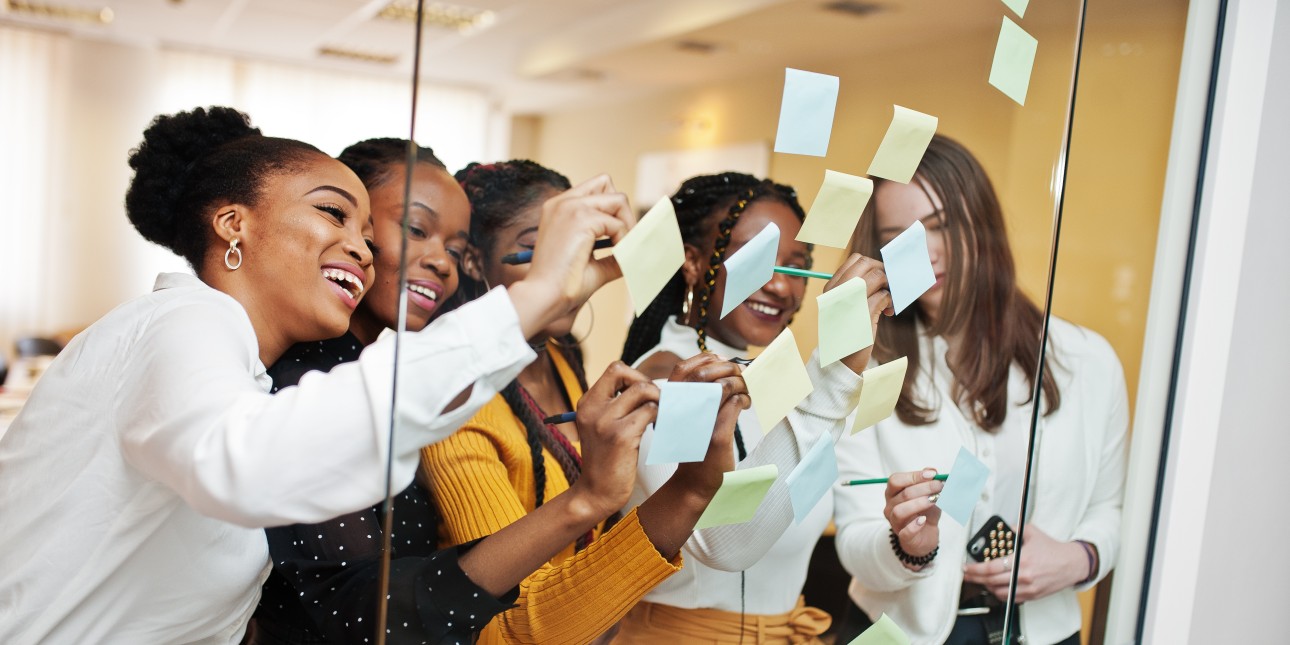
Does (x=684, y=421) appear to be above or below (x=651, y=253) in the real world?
below

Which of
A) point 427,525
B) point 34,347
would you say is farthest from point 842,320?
point 34,347

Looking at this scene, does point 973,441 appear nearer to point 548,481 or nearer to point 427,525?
point 548,481

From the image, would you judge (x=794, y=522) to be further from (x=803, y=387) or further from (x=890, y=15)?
(x=890, y=15)

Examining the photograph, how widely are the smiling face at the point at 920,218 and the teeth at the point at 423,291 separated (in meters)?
0.54

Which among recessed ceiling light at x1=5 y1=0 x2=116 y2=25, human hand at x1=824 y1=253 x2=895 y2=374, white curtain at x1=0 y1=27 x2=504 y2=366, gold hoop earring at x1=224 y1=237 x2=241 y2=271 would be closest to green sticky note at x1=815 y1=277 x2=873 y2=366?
human hand at x1=824 y1=253 x2=895 y2=374

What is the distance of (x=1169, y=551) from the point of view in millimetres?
1456

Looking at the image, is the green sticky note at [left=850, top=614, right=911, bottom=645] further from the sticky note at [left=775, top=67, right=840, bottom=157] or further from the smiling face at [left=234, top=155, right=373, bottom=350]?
the smiling face at [left=234, top=155, right=373, bottom=350]

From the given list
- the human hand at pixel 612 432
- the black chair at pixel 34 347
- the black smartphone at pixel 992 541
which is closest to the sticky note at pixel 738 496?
the human hand at pixel 612 432

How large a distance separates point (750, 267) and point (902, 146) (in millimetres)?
263

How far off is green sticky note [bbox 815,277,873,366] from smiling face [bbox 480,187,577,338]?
291 millimetres

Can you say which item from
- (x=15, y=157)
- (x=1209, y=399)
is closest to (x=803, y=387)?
(x=1209, y=399)

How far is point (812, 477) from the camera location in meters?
1.01

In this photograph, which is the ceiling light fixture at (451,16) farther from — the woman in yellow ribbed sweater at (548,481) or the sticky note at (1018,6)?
the sticky note at (1018,6)

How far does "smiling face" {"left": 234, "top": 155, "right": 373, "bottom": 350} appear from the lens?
2.69 ft
